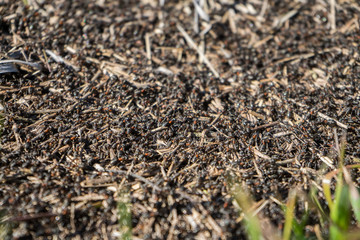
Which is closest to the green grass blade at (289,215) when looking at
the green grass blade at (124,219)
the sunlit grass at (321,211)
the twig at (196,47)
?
the sunlit grass at (321,211)

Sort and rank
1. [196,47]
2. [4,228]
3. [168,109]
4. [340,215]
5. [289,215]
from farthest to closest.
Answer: [196,47]
[168,109]
[4,228]
[289,215]
[340,215]

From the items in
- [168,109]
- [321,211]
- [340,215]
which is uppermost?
[168,109]

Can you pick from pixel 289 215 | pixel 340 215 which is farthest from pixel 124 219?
pixel 340 215

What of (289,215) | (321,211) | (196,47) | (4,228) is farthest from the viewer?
(196,47)

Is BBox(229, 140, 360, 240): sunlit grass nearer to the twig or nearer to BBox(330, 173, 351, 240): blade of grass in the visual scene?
BBox(330, 173, 351, 240): blade of grass

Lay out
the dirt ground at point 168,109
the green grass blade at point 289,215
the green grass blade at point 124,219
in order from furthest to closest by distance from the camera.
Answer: the dirt ground at point 168,109 < the green grass blade at point 124,219 < the green grass blade at point 289,215

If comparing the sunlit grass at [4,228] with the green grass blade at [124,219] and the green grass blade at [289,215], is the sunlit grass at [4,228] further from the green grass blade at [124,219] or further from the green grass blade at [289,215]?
the green grass blade at [289,215]

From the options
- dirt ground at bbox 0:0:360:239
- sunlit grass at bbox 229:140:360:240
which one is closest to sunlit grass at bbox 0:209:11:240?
dirt ground at bbox 0:0:360:239

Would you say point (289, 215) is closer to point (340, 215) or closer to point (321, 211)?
point (340, 215)

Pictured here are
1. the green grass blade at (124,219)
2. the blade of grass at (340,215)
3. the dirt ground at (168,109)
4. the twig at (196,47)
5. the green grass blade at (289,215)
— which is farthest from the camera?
the twig at (196,47)
